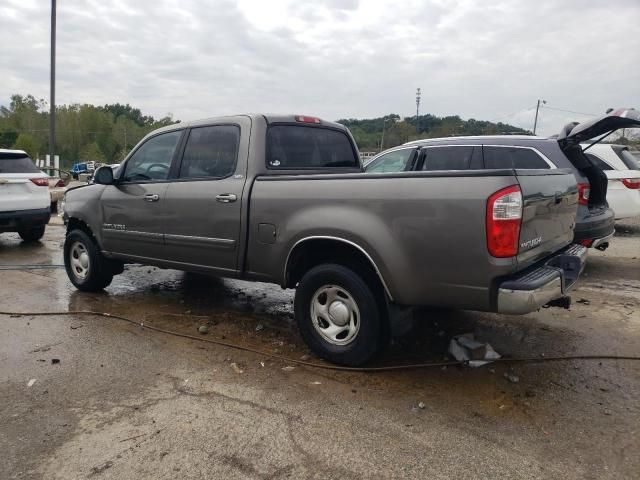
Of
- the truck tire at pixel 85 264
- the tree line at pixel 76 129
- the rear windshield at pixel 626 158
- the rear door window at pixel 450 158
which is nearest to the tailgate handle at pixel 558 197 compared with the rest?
the rear door window at pixel 450 158

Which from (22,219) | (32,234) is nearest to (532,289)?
(22,219)

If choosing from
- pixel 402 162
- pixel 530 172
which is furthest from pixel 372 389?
pixel 402 162

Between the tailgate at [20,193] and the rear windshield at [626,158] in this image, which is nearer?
the tailgate at [20,193]

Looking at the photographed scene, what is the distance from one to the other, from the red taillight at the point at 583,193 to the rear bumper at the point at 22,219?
855cm

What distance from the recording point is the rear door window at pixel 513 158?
6307 millimetres

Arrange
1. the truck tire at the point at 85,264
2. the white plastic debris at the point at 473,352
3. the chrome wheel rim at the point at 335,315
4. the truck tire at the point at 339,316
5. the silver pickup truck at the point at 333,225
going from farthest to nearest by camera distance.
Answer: the truck tire at the point at 85,264 < the white plastic debris at the point at 473,352 < the chrome wheel rim at the point at 335,315 < the truck tire at the point at 339,316 < the silver pickup truck at the point at 333,225

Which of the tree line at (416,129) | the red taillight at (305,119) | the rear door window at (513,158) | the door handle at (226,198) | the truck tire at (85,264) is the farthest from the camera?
the tree line at (416,129)

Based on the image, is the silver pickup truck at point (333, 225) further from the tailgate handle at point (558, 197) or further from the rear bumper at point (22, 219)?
the rear bumper at point (22, 219)

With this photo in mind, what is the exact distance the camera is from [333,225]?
371 cm

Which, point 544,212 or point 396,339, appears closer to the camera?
point 544,212

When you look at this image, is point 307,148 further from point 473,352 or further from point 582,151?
point 582,151

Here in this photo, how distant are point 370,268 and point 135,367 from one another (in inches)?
76.6

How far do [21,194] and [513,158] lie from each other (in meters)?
7.93

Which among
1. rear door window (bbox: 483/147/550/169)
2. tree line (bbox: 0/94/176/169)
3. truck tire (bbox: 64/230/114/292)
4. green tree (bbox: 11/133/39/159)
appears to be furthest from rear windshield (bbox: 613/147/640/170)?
tree line (bbox: 0/94/176/169)
